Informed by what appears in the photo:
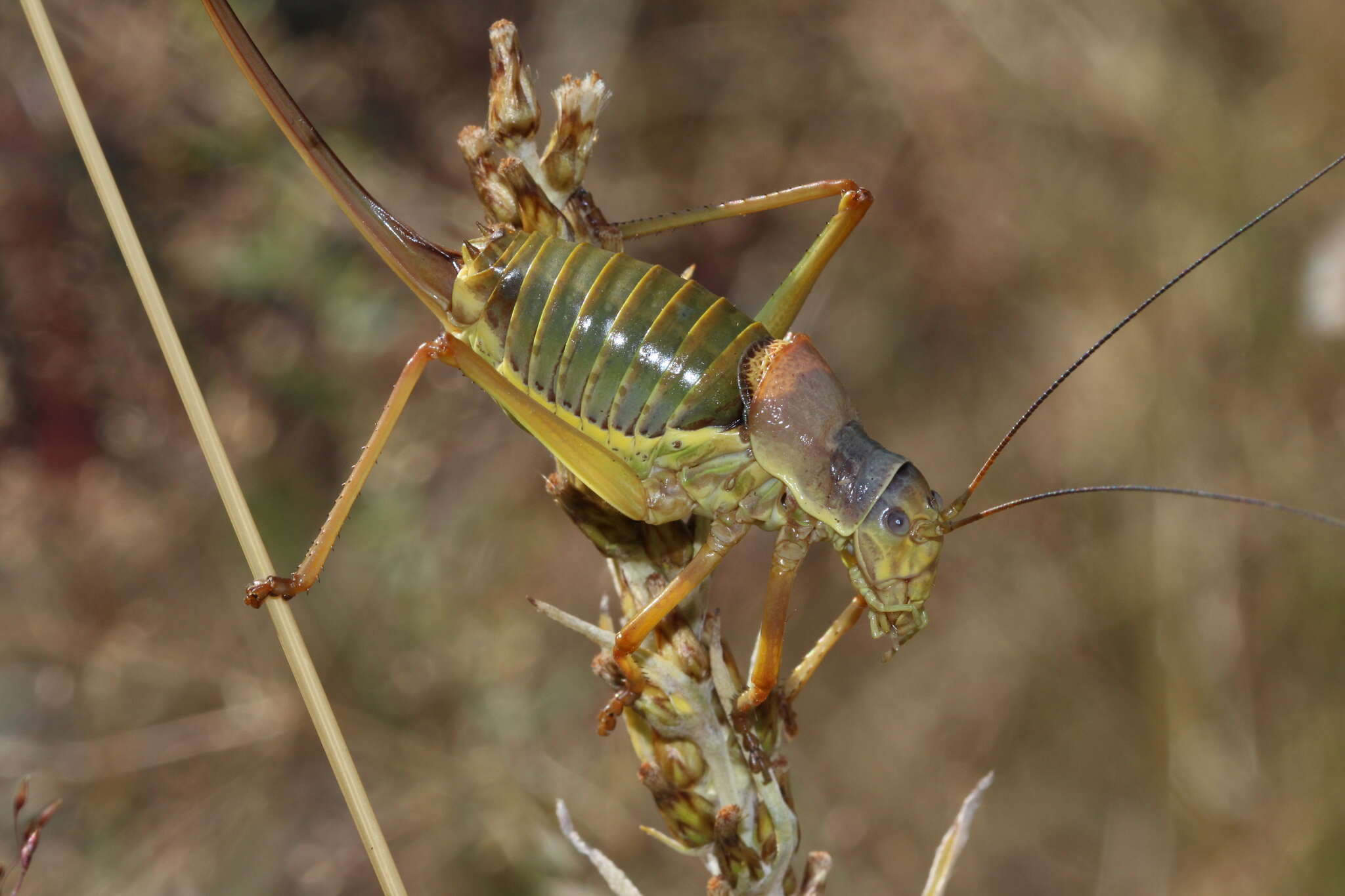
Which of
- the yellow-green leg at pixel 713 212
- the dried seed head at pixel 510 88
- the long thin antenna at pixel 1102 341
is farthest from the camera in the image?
the yellow-green leg at pixel 713 212

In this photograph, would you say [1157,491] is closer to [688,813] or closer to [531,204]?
[688,813]

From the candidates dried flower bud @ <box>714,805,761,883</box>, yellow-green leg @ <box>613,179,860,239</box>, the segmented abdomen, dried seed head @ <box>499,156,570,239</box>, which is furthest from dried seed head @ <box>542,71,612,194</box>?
dried flower bud @ <box>714,805,761,883</box>

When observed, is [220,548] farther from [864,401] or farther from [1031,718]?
[1031,718]

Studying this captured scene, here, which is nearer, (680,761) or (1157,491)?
(680,761)

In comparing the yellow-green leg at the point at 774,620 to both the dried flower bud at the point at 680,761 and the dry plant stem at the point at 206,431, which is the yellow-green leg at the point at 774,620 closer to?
the dried flower bud at the point at 680,761

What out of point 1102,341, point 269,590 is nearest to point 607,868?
point 269,590

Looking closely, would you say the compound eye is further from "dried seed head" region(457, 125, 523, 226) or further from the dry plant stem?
the dry plant stem

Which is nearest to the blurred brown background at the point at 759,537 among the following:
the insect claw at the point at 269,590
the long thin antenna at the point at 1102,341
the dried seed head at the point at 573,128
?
the insect claw at the point at 269,590
